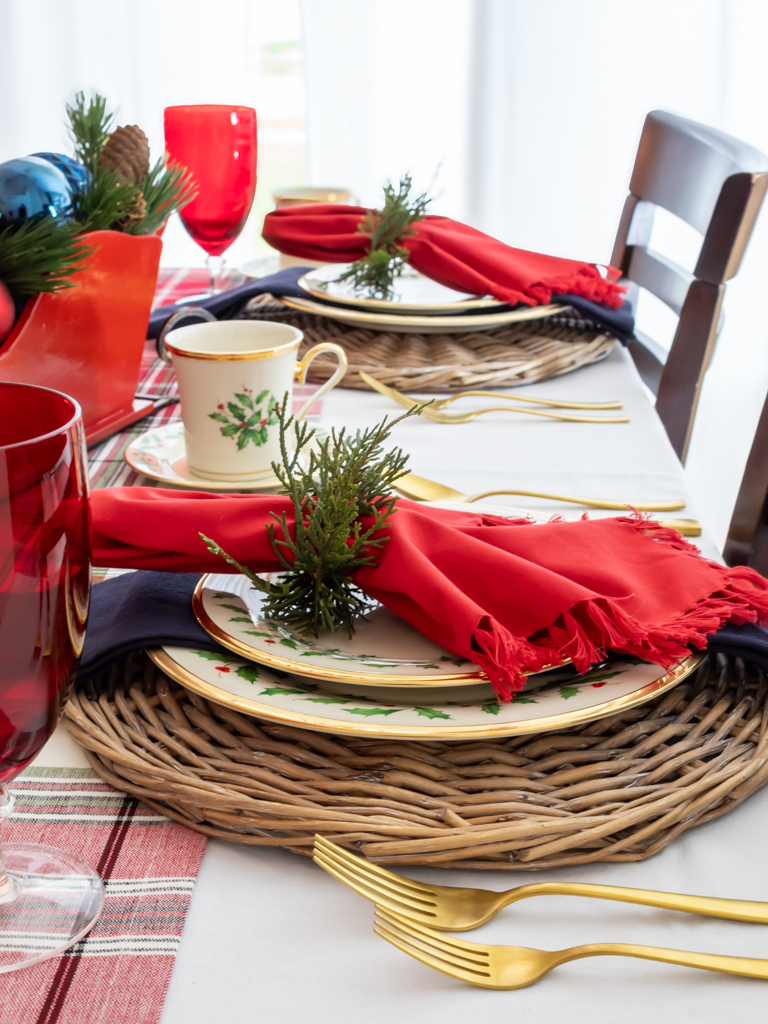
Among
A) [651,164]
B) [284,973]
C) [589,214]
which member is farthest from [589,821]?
[589,214]

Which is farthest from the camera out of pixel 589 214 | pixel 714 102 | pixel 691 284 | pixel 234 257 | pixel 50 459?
pixel 234 257

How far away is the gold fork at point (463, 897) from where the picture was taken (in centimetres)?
33

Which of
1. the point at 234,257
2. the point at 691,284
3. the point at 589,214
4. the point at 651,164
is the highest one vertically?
the point at 651,164

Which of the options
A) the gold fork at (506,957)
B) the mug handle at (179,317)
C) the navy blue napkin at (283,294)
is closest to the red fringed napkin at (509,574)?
the gold fork at (506,957)

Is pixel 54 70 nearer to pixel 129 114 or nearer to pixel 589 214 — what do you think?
pixel 129 114

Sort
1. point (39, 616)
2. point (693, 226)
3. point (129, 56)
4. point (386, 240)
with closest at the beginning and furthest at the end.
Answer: point (39, 616), point (386, 240), point (693, 226), point (129, 56)

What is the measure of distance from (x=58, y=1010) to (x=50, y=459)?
17cm

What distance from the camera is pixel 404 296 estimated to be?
3.38ft

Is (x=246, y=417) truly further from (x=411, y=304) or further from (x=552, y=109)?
(x=552, y=109)

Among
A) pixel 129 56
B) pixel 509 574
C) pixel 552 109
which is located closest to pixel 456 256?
pixel 509 574

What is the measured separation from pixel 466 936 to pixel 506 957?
0.02 m

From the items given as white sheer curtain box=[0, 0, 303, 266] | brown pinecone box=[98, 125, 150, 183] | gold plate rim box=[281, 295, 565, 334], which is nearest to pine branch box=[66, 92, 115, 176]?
brown pinecone box=[98, 125, 150, 183]

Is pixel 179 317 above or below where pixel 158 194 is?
below

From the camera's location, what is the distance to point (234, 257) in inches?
118
